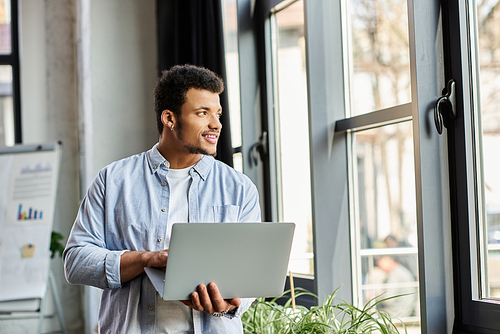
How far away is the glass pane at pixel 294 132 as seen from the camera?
2.65 m

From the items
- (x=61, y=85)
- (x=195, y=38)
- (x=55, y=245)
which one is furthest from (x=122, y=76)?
(x=55, y=245)

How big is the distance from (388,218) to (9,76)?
360 centimetres

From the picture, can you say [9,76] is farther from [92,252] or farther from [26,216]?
[92,252]

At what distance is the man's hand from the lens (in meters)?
1.28

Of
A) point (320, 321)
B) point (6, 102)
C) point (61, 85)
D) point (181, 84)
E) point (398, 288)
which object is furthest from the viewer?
point (6, 102)

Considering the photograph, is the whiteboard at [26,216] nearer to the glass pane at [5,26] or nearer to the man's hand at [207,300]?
the glass pane at [5,26]

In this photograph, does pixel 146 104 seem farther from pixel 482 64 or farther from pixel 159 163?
pixel 482 64

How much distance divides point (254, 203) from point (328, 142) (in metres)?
0.88

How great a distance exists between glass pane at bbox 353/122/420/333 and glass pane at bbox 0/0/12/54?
339cm

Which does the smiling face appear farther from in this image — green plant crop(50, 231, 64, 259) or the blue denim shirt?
green plant crop(50, 231, 64, 259)

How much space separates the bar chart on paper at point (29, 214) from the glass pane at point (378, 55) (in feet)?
7.55

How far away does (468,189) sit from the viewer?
1.69 m

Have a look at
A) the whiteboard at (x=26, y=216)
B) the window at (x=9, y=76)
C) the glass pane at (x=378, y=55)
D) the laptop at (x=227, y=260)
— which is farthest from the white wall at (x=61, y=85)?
the laptop at (x=227, y=260)

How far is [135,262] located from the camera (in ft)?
4.53
